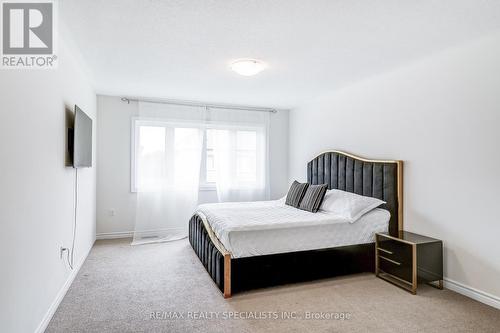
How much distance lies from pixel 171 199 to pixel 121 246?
3.44 ft

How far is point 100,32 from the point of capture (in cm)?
247

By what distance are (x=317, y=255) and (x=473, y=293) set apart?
1.40 m

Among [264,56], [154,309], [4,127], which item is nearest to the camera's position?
[4,127]

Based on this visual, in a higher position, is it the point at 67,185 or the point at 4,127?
the point at 4,127

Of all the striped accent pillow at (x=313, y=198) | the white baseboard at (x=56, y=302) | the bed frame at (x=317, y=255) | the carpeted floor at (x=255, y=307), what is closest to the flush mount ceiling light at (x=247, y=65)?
the striped accent pillow at (x=313, y=198)

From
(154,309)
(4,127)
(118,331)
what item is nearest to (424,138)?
(154,309)

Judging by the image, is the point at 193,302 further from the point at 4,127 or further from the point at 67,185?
the point at 4,127

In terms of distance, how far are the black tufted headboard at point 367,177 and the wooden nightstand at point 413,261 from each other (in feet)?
0.69

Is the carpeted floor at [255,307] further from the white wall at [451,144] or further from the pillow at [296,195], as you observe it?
the pillow at [296,195]

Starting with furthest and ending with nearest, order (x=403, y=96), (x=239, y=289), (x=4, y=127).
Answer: (x=403, y=96)
(x=239, y=289)
(x=4, y=127)

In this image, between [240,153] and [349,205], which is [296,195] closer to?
[349,205]

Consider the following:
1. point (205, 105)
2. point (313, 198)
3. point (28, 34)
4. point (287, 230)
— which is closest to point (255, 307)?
point (287, 230)

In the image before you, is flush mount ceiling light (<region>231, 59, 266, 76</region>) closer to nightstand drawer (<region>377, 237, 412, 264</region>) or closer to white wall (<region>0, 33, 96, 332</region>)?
white wall (<region>0, 33, 96, 332</region>)

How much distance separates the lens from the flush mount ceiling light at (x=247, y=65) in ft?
10.1
